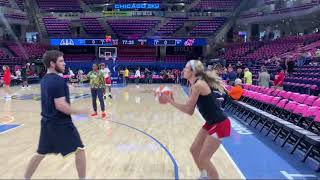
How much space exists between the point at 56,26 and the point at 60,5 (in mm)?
4390

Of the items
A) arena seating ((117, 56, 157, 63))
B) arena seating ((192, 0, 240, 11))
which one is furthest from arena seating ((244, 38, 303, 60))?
arena seating ((192, 0, 240, 11))

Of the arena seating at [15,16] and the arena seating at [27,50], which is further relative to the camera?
the arena seating at [15,16]

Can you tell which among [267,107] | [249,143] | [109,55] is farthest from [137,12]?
[249,143]

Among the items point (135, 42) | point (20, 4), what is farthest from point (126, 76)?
point (20, 4)

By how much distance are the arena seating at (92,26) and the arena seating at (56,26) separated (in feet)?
5.53

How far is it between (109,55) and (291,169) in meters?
34.2

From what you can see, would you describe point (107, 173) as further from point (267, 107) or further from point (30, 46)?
point (30, 46)

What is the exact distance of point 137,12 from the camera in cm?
4412

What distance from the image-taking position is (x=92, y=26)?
43562 mm

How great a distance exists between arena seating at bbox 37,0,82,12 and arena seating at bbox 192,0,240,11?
1272 cm

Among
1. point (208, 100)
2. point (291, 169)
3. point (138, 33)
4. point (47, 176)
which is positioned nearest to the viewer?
point (208, 100)

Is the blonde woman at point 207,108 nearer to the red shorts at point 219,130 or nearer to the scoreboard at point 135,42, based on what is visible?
the red shorts at point 219,130

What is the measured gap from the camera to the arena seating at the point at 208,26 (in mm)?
42812

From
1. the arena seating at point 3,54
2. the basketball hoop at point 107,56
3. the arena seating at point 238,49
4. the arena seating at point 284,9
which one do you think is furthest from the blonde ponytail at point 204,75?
the basketball hoop at point 107,56
